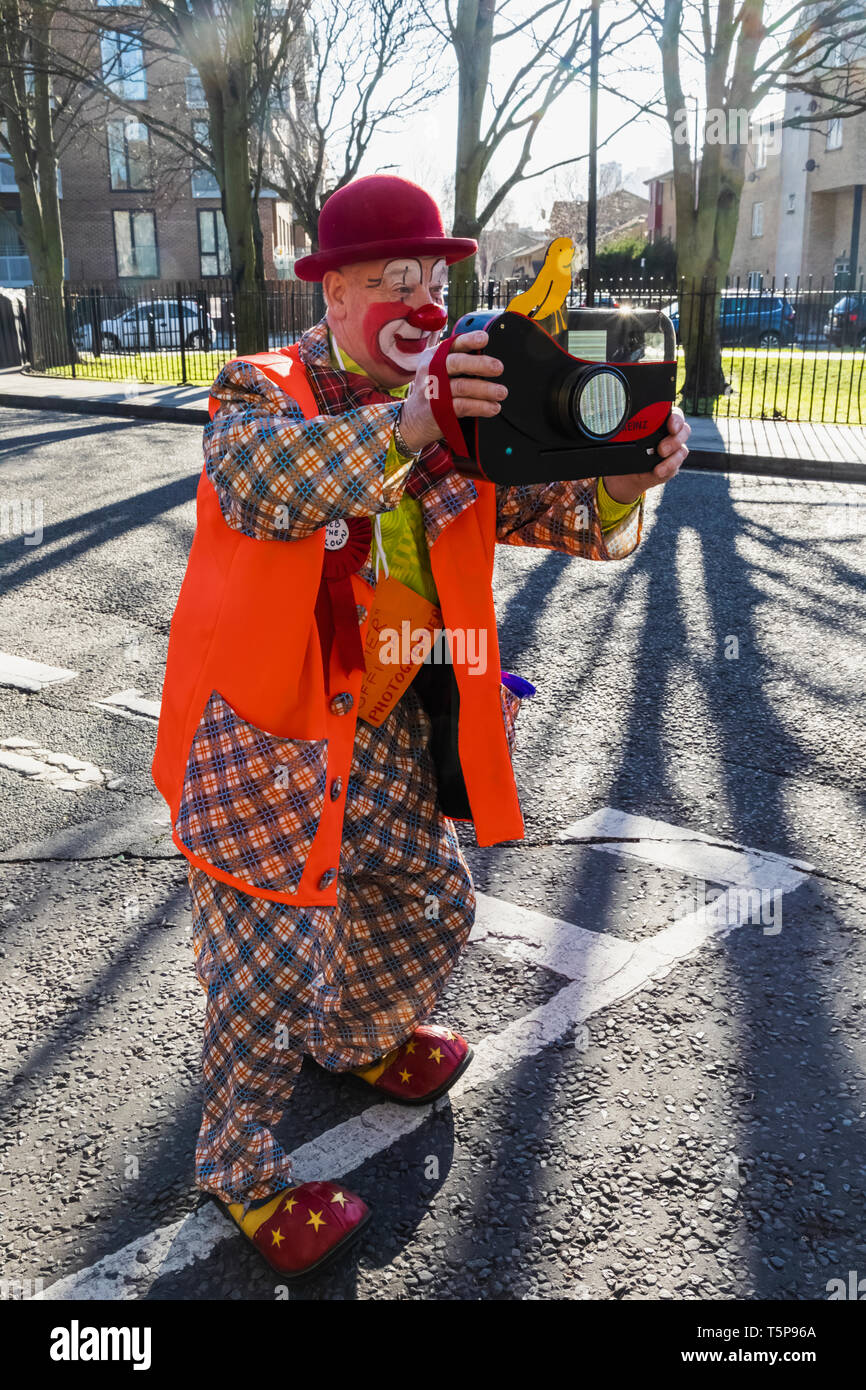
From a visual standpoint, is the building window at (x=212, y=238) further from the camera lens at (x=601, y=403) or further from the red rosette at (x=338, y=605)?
the camera lens at (x=601, y=403)

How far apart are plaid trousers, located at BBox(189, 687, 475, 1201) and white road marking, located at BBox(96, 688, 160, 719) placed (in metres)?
2.55

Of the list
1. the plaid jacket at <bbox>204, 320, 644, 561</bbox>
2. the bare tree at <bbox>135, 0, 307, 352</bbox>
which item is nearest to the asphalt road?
the plaid jacket at <bbox>204, 320, 644, 561</bbox>

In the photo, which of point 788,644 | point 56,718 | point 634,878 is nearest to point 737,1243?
point 634,878

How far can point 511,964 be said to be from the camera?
3.05 meters

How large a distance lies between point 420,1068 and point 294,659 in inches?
42.1

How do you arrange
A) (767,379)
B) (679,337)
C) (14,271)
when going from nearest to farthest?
(679,337)
(767,379)
(14,271)

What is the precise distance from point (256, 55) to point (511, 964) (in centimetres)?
2065

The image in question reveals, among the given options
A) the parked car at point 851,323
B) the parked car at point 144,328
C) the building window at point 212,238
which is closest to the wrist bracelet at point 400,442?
the parked car at point 851,323

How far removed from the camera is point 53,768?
4.36 m

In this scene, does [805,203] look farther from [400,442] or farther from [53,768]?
[400,442]

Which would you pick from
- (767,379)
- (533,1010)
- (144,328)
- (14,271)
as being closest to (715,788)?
(533,1010)

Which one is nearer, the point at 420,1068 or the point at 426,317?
the point at 426,317

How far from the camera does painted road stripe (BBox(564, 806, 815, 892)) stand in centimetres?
346
